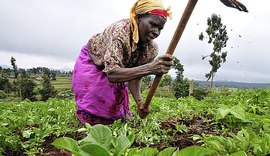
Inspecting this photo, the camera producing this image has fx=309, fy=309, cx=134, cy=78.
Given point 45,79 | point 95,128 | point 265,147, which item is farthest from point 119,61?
point 45,79

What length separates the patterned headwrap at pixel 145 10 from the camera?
8.35 feet

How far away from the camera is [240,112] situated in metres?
1.96

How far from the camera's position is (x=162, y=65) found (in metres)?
2.07

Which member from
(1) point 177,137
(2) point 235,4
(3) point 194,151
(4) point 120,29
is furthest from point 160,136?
(3) point 194,151

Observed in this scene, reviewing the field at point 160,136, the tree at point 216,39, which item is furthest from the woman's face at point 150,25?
the tree at point 216,39

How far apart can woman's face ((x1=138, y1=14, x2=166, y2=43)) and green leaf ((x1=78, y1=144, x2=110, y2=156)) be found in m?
1.92

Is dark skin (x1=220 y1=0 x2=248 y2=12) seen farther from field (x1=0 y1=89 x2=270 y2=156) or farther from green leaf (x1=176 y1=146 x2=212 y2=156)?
green leaf (x1=176 y1=146 x2=212 y2=156)

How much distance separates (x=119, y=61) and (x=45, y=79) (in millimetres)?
63193

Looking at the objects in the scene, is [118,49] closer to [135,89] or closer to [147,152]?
[135,89]

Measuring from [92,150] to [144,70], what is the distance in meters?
1.59

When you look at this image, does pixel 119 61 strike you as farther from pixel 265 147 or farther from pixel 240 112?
pixel 265 147

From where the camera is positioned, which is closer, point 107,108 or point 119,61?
point 119,61

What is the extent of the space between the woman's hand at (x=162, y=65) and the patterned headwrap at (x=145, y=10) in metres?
0.59

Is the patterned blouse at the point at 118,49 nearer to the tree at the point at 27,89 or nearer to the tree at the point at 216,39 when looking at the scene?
the tree at the point at 216,39
